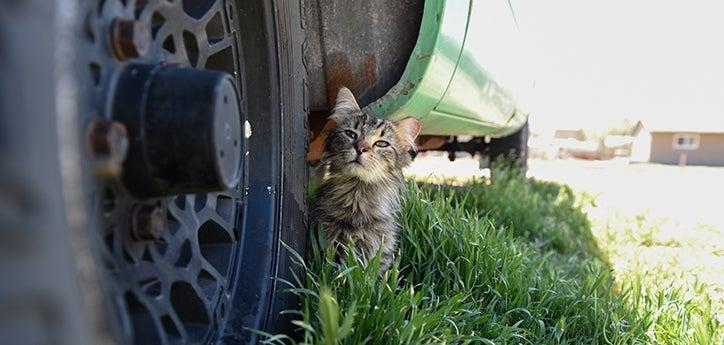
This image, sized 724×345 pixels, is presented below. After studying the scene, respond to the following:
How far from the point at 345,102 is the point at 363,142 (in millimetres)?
267

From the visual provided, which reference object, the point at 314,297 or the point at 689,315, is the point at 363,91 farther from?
the point at 689,315

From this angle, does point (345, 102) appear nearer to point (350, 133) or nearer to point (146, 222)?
point (350, 133)

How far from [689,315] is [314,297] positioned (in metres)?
1.80

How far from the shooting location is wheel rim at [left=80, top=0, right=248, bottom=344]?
0.97 meters

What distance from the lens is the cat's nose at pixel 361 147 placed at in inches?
103

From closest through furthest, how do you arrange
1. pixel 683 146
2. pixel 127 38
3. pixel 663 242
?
pixel 127 38
pixel 663 242
pixel 683 146

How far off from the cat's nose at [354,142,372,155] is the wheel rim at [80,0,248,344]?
0.91 meters

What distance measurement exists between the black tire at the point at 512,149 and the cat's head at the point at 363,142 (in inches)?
155

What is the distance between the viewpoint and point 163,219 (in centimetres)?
127

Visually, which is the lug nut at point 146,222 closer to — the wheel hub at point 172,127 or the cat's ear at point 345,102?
the wheel hub at point 172,127

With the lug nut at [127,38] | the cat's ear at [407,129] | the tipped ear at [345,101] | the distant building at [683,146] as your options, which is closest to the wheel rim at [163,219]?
the lug nut at [127,38]

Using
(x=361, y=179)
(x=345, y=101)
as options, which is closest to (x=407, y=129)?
(x=361, y=179)

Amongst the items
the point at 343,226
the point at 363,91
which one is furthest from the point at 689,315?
the point at 363,91

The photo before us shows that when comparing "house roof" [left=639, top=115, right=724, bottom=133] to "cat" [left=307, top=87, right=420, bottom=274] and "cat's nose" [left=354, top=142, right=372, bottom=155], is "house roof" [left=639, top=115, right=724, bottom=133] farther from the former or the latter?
"cat's nose" [left=354, top=142, right=372, bottom=155]
